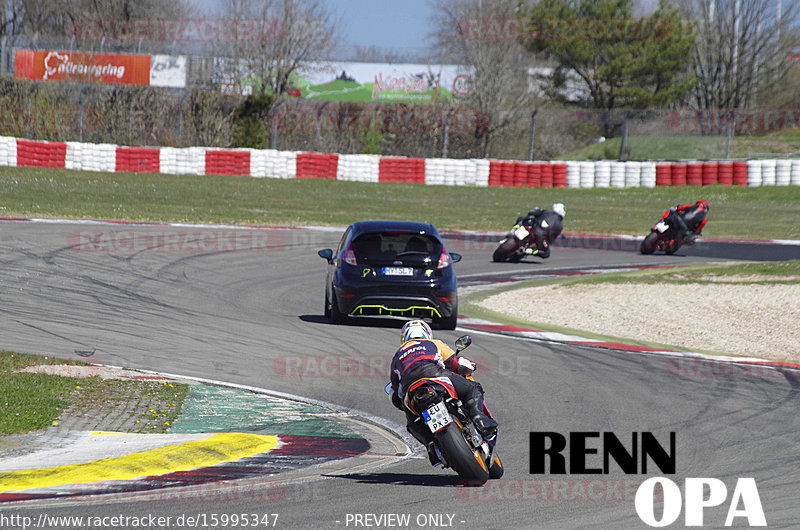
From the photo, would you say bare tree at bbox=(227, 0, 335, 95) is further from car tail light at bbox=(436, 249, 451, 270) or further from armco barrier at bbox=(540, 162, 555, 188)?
car tail light at bbox=(436, 249, 451, 270)

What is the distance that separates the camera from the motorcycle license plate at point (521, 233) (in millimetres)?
20609

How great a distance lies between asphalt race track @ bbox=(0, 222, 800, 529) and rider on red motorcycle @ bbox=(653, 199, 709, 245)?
3.74 metres

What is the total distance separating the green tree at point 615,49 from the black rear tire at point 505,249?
41.6 meters

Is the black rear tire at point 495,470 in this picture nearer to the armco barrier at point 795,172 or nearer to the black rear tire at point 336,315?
the black rear tire at point 336,315

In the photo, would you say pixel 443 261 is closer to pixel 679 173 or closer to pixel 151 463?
pixel 151 463

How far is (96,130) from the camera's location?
3844cm

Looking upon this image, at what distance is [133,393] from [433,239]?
5237 millimetres

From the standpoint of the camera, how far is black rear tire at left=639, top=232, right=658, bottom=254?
902 inches

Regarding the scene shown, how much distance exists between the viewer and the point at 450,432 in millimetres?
6164

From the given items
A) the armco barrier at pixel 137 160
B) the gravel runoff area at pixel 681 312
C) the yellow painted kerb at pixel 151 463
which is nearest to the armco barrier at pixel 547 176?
the armco barrier at pixel 137 160

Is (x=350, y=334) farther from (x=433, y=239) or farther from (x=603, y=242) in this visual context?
(x=603, y=242)

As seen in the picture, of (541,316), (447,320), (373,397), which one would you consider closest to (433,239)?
(447,320)

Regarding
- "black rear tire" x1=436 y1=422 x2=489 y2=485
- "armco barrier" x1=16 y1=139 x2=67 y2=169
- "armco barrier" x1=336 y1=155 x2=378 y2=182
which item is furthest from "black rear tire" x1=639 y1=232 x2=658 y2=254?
"armco barrier" x1=16 y1=139 x2=67 y2=169

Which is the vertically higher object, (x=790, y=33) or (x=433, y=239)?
(x=790, y=33)
